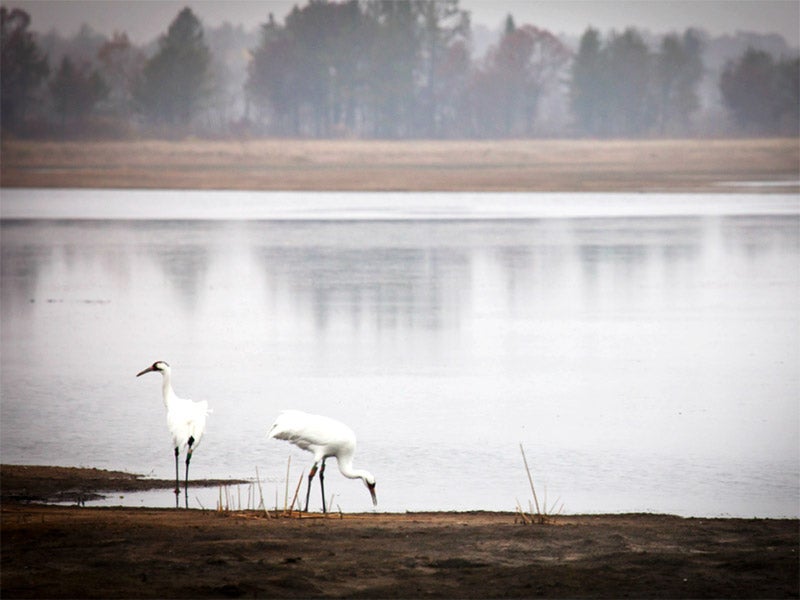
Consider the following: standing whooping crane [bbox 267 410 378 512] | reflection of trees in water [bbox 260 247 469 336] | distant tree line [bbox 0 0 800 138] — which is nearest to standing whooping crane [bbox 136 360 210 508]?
standing whooping crane [bbox 267 410 378 512]

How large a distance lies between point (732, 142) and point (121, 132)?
38.0 metres

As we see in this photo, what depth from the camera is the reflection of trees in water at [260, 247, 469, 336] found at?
61.2ft

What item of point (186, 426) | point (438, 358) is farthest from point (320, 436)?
point (438, 358)

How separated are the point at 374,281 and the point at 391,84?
81.4m

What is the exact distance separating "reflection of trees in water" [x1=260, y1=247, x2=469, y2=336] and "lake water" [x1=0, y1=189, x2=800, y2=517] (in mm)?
71

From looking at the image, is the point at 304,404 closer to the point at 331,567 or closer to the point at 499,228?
the point at 331,567

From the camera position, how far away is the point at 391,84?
4026 inches

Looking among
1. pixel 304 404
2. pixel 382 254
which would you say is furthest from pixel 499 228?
pixel 304 404

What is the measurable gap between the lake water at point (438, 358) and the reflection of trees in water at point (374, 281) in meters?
0.07

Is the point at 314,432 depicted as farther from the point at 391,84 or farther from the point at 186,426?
the point at 391,84

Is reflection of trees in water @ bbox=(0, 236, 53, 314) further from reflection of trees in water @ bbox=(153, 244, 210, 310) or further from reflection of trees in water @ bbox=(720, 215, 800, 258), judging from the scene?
reflection of trees in water @ bbox=(720, 215, 800, 258)

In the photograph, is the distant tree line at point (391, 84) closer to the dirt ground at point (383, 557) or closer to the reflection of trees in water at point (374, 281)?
the reflection of trees in water at point (374, 281)

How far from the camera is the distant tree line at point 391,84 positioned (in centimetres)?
9469

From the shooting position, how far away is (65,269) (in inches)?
986
